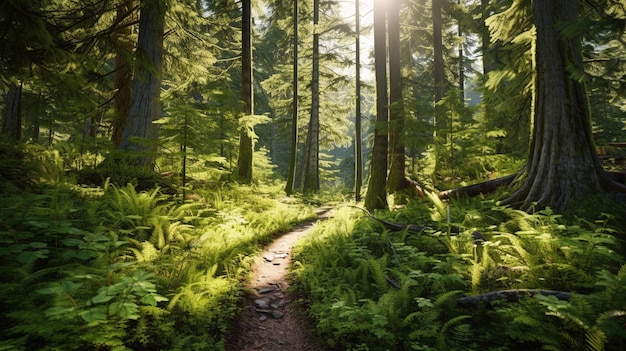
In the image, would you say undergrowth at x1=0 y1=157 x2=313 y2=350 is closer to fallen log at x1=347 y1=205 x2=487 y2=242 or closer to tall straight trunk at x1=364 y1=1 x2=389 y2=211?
fallen log at x1=347 y1=205 x2=487 y2=242

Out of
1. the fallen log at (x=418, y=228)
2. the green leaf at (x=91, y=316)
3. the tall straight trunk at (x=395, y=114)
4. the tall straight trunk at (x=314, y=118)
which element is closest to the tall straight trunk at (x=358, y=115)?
the tall straight trunk at (x=314, y=118)

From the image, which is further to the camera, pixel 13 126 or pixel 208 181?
pixel 13 126

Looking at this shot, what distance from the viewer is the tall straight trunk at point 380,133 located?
9.40m

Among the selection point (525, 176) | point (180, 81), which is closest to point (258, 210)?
point (180, 81)

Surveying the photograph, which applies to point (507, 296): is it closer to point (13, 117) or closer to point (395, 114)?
point (395, 114)

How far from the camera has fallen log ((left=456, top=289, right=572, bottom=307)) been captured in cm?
324

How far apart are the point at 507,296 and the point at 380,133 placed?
6.56 meters

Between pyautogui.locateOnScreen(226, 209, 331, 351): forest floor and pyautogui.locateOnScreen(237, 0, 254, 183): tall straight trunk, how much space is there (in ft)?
22.8

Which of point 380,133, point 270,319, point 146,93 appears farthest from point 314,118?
point 270,319

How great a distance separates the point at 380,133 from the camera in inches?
370

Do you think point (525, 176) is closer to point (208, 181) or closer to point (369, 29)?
point (208, 181)

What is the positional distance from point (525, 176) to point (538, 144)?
0.78 m

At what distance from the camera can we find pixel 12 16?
12.0 ft

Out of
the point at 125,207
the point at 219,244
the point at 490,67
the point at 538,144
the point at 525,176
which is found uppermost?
the point at 490,67
